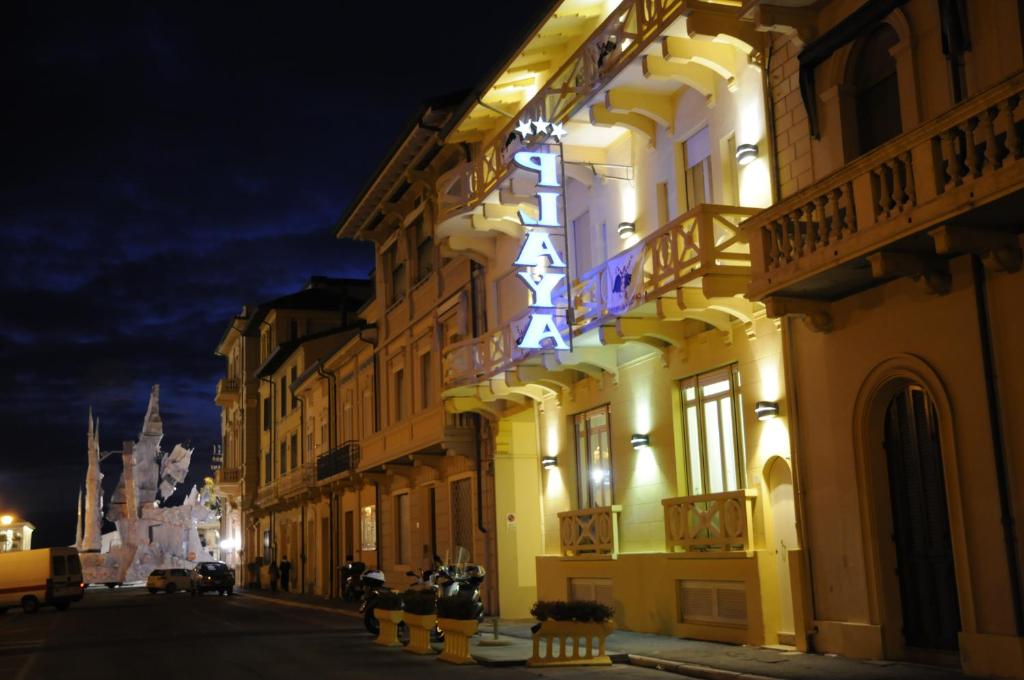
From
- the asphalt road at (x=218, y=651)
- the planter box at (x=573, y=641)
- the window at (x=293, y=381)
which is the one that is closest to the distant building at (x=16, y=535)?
the window at (x=293, y=381)

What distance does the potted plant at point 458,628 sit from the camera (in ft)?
52.0

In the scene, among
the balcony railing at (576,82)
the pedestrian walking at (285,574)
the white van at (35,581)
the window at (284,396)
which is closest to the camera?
the balcony railing at (576,82)

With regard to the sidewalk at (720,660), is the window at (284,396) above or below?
above

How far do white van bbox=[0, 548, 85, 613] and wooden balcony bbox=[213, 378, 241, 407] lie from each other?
91.3ft

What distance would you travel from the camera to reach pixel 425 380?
102 feet

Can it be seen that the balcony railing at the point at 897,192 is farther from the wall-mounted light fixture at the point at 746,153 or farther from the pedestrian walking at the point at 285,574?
the pedestrian walking at the point at 285,574

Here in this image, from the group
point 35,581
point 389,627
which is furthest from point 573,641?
point 35,581

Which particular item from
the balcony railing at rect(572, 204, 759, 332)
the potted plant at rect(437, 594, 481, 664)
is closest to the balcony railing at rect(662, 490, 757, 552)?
the balcony railing at rect(572, 204, 759, 332)

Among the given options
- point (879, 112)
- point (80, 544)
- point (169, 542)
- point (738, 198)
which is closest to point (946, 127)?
point (879, 112)

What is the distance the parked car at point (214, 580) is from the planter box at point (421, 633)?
32884 millimetres

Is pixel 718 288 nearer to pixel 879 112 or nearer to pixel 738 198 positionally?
pixel 738 198

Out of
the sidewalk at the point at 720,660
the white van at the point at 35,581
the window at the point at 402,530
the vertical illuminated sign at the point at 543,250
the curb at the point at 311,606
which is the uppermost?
the vertical illuminated sign at the point at 543,250

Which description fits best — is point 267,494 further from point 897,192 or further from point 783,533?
point 897,192

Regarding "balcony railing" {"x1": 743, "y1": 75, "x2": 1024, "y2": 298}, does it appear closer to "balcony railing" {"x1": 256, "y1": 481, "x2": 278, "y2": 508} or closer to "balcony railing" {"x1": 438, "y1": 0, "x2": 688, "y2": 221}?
"balcony railing" {"x1": 438, "y1": 0, "x2": 688, "y2": 221}
